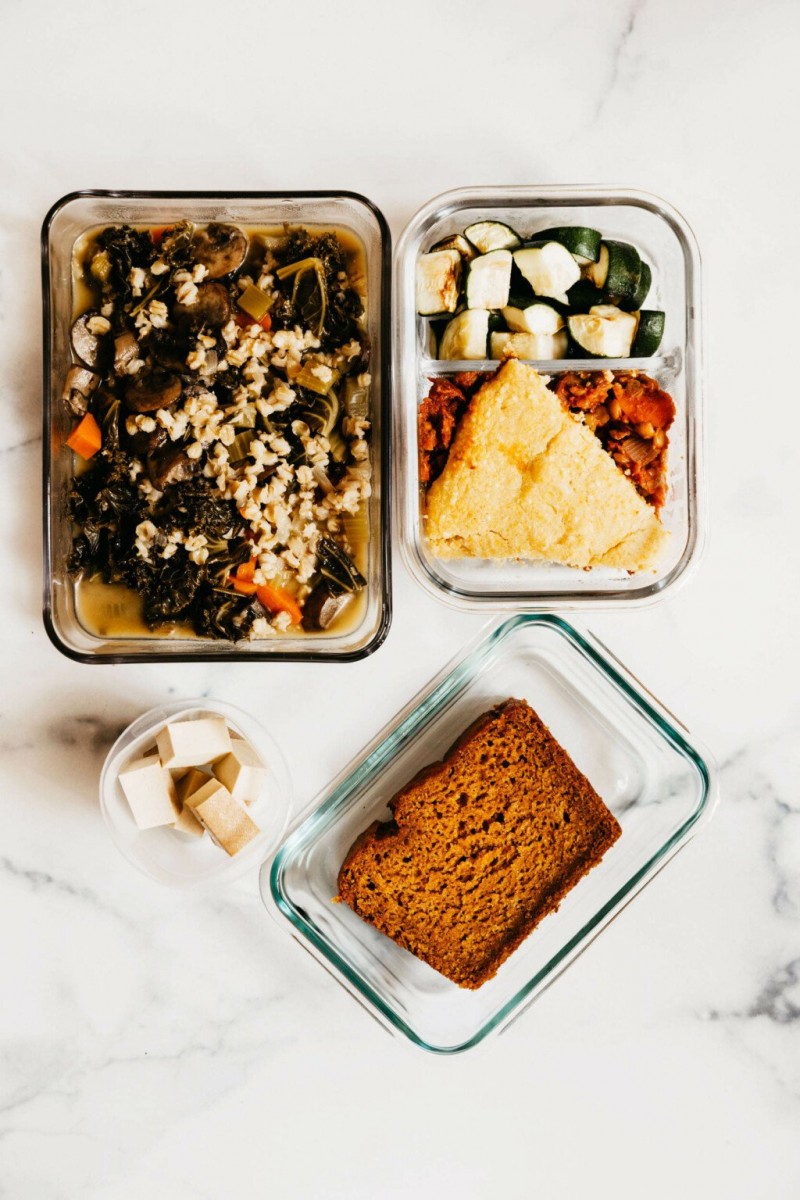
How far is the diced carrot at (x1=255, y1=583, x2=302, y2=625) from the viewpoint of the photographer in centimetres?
187

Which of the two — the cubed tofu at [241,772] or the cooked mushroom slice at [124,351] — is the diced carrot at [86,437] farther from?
the cubed tofu at [241,772]

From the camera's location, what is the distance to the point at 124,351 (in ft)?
5.91

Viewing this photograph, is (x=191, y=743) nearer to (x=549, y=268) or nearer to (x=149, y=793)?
(x=149, y=793)

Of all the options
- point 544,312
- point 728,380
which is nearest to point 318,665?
point 544,312

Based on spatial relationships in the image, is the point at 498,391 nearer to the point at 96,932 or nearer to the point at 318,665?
the point at 318,665

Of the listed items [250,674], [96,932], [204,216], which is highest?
[204,216]

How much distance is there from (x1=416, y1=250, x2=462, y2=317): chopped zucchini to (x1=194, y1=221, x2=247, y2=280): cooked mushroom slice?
0.38 metres

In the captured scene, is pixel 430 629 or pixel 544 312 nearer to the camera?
pixel 544 312

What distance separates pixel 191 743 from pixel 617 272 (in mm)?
1254

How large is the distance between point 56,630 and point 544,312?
45.7 inches

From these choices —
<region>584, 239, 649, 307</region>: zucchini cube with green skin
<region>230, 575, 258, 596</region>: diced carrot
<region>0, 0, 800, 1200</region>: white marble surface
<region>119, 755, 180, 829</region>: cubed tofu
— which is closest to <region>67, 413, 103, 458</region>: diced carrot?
<region>0, 0, 800, 1200</region>: white marble surface

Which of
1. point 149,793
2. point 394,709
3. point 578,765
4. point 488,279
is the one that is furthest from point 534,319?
point 149,793

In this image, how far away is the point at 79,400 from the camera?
182 centimetres

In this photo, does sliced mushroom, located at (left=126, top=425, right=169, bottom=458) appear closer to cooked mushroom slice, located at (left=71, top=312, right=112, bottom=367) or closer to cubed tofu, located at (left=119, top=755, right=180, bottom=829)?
cooked mushroom slice, located at (left=71, top=312, right=112, bottom=367)
